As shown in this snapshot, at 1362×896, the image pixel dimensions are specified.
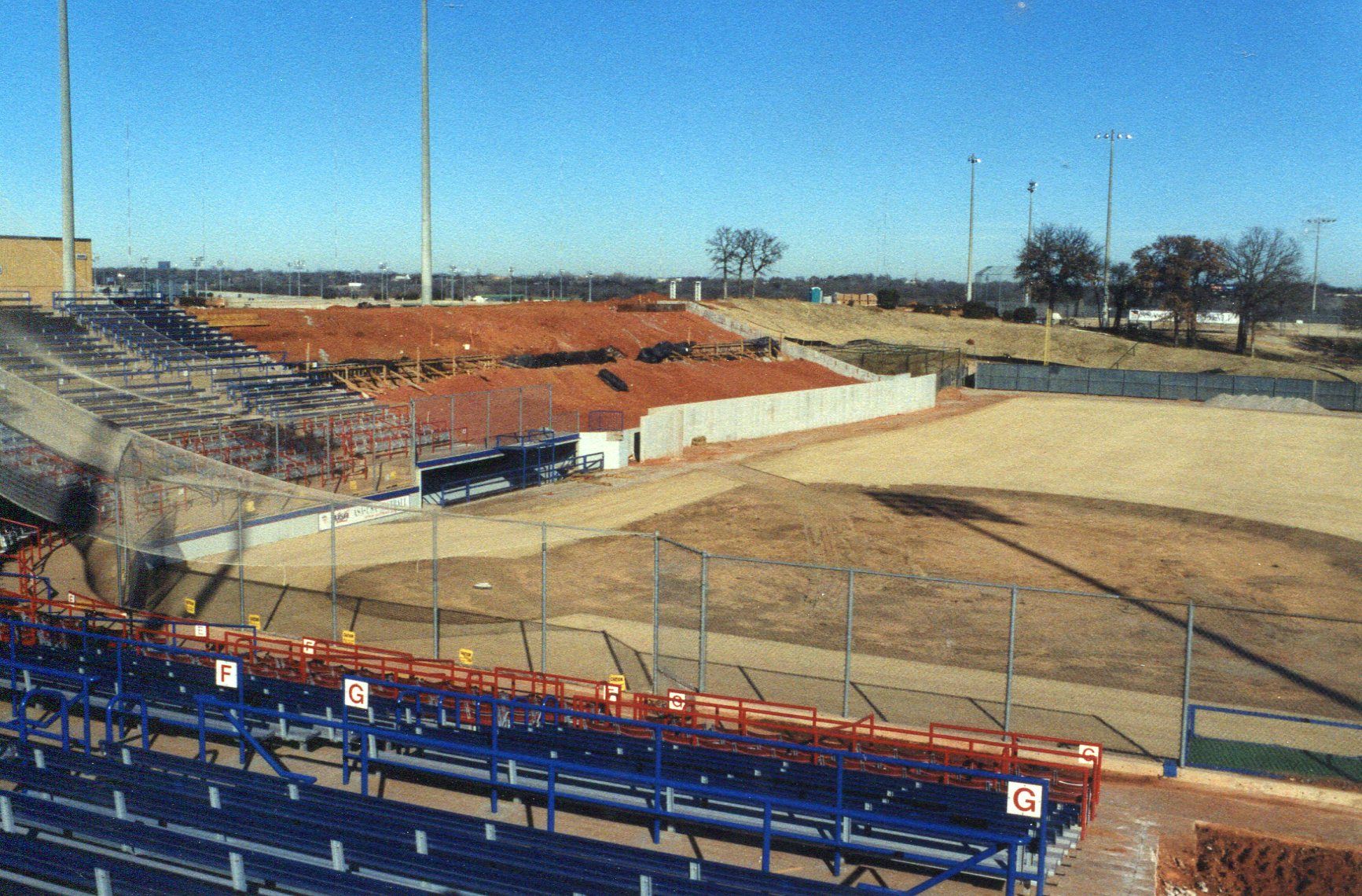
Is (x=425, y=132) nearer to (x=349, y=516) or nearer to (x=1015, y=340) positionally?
(x=349, y=516)

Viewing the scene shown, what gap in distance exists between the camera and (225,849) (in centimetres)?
788

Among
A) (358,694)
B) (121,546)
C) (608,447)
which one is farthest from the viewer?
(608,447)

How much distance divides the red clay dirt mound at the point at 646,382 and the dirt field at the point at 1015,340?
17.1 metres

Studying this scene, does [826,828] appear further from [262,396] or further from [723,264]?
[723,264]

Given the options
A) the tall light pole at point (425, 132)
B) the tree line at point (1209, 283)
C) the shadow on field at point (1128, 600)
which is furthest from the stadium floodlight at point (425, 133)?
the tree line at point (1209, 283)

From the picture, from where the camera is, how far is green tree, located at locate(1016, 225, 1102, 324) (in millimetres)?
120375

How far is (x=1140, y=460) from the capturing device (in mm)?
47062

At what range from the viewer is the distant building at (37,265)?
151 feet

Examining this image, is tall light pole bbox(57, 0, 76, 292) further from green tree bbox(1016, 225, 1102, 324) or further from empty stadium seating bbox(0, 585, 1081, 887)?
green tree bbox(1016, 225, 1102, 324)

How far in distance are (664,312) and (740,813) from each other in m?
72.6

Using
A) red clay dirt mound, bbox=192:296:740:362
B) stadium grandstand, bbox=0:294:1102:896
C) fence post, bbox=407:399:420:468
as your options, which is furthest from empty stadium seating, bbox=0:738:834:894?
red clay dirt mound, bbox=192:296:740:362

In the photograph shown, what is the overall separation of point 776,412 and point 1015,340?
2090 inches

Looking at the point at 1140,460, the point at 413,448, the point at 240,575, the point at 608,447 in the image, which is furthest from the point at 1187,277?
the point at 240,575

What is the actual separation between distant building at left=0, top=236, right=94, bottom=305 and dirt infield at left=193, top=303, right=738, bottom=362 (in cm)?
636
